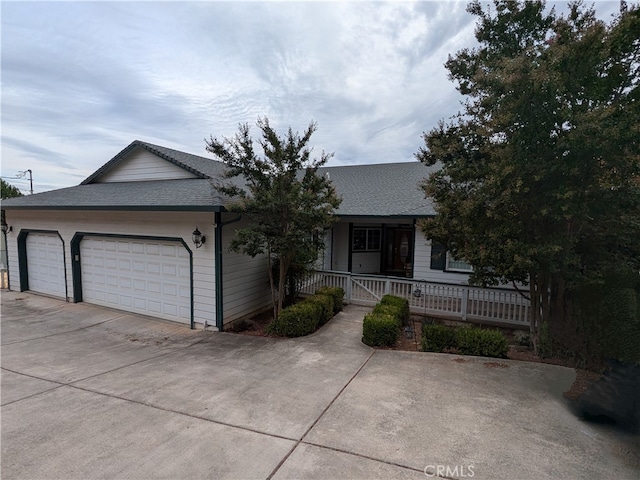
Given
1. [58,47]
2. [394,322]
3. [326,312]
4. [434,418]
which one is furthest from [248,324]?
[58,47]

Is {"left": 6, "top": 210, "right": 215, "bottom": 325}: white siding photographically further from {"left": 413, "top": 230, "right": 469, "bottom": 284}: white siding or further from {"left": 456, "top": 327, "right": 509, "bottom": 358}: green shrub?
{"left": 413, "top": 230, "right": 469, "bottom": 284}: white siding

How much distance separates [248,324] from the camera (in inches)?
319

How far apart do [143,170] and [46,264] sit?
14.8 feet

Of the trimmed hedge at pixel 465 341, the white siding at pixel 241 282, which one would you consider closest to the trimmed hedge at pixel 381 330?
the trimmed hedge at pixel 465 341

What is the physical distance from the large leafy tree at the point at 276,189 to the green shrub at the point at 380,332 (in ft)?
6.66

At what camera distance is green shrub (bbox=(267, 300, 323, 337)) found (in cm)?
706

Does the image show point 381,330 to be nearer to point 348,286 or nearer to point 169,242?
point 348,286

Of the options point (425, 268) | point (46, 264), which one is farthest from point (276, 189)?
point (46, 264)

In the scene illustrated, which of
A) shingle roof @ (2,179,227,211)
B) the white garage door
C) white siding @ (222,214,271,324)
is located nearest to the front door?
white siding @ (222,214,271,324)

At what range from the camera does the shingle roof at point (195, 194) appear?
304 inches

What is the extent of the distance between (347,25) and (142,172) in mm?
8424

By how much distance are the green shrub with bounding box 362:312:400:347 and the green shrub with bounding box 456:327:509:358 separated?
124 cm

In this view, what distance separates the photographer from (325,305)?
814cm

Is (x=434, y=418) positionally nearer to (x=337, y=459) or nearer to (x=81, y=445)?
(x=337, y=459)
